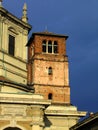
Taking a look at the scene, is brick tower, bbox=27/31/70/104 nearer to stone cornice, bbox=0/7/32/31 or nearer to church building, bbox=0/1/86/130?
church building, bbox=0/1/86/130

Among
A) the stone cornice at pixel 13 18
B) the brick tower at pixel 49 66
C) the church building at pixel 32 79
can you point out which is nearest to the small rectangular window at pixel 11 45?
the church building at pixel 32 79

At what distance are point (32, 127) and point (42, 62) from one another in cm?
1702

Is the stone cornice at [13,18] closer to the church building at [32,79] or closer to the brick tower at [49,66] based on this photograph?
the church building at [32,79]

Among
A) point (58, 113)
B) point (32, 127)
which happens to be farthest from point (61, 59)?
point (32, 127)

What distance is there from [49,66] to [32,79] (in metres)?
2.47

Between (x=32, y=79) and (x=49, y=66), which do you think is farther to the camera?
(x=49, y=66)

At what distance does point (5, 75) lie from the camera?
37625 millimetres

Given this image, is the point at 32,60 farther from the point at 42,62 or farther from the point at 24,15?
the point at 24,15

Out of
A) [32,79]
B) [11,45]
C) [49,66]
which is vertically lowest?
[32,79]

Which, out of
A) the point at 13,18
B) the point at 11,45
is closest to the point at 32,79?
the point at 11,45

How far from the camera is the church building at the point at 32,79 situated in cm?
3312

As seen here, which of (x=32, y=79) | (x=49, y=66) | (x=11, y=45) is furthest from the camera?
(x=49, y=66)

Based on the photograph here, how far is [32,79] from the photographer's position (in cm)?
4878

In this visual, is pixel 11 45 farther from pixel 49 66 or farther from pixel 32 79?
pixel 49 66
